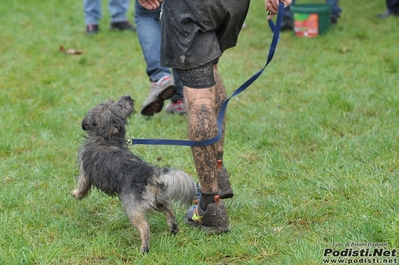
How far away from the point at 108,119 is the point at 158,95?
5.60ft

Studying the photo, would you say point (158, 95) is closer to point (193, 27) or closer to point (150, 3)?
point (150, 3)

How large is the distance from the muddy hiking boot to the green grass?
0.22 ft

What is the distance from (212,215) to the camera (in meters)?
3.62

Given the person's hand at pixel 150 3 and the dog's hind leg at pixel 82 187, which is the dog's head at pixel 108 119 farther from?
the person's hand at pixel 150 3

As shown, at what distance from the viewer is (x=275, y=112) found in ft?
19.0

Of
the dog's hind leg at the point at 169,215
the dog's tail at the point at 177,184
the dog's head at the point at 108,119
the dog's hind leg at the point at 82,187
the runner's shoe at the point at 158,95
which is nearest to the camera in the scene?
the dog's tail at the point at 177,184

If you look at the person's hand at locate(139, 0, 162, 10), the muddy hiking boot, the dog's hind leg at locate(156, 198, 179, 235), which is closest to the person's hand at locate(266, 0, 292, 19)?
the person's hand at locate(139, 0, 162, 10)

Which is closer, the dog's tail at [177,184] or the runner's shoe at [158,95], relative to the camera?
the dog's tail at [177,184]

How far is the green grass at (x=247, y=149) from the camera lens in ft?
11.5

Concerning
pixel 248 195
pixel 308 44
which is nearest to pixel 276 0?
pixel 248 195

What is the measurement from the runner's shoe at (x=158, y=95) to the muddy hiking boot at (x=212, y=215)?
1.93 metres

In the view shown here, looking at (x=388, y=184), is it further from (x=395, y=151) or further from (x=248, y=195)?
(x=248, y=195)

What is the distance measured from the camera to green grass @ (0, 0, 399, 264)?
352cm

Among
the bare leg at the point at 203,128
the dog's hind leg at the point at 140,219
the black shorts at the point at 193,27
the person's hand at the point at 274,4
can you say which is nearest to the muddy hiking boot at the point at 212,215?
the bare leg at the point at 203,128
